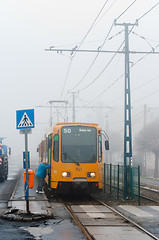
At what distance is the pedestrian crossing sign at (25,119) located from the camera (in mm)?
13878

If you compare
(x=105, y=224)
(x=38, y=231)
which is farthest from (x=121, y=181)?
(x=38, y=231)

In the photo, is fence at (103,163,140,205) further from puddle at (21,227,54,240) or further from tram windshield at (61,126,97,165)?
puddle at (21,227,54,240)

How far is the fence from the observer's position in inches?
723

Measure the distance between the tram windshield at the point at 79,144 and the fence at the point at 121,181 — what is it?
4.65 ft

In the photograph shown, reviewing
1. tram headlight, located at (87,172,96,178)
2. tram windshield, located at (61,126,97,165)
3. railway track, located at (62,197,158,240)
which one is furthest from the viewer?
tram windshield, located at (61,126,97,165)

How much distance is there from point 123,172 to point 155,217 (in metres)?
6.01

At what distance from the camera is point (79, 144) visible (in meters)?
19.4

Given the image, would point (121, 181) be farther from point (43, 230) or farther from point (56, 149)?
point (43, 230)

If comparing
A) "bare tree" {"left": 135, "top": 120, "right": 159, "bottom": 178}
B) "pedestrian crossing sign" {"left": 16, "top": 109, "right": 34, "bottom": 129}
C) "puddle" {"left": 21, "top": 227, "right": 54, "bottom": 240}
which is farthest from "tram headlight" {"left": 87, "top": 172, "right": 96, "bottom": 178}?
"bare tree" {"left": 135, "top": 120, "right": 159, "bottom": 178}

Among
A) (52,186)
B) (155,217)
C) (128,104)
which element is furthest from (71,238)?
(128,104)

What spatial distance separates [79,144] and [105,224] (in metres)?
7.47

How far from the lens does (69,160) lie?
62.5 ft

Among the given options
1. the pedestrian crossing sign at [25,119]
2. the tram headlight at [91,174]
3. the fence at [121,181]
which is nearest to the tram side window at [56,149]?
the tram headlight at [91,174]

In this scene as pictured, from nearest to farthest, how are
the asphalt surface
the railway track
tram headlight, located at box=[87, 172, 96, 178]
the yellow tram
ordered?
the asphalt surface, the railway track, the yellow tram, tram headlight, located at box=[87, 172, 96, 178]
